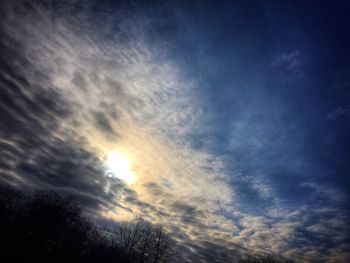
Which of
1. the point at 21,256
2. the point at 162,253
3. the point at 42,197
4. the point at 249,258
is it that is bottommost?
the point at 21,256

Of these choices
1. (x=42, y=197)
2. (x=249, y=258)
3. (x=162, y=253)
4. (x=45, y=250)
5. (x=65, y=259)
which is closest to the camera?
(x=45, y=250)

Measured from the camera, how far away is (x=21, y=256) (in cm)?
1920

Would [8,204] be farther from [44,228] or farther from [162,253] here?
[162,253]

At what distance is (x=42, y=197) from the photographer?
5109 cm

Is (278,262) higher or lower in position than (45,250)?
higher

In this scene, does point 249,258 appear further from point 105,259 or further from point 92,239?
point 92,239

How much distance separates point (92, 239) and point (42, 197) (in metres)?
25.7

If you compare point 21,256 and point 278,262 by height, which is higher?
point 278,262

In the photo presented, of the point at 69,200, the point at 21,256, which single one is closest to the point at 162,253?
the point at 21,256

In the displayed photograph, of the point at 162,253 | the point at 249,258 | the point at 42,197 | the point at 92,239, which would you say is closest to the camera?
the point at 162,253

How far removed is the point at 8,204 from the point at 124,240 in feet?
142

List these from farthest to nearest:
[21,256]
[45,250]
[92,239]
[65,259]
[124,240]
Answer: [92,239] < [124,240] < [65,259] < [45,250] < [21,256]

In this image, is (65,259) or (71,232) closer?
(65,259)

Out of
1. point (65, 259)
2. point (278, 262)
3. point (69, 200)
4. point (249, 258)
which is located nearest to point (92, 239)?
point (69, 200)
